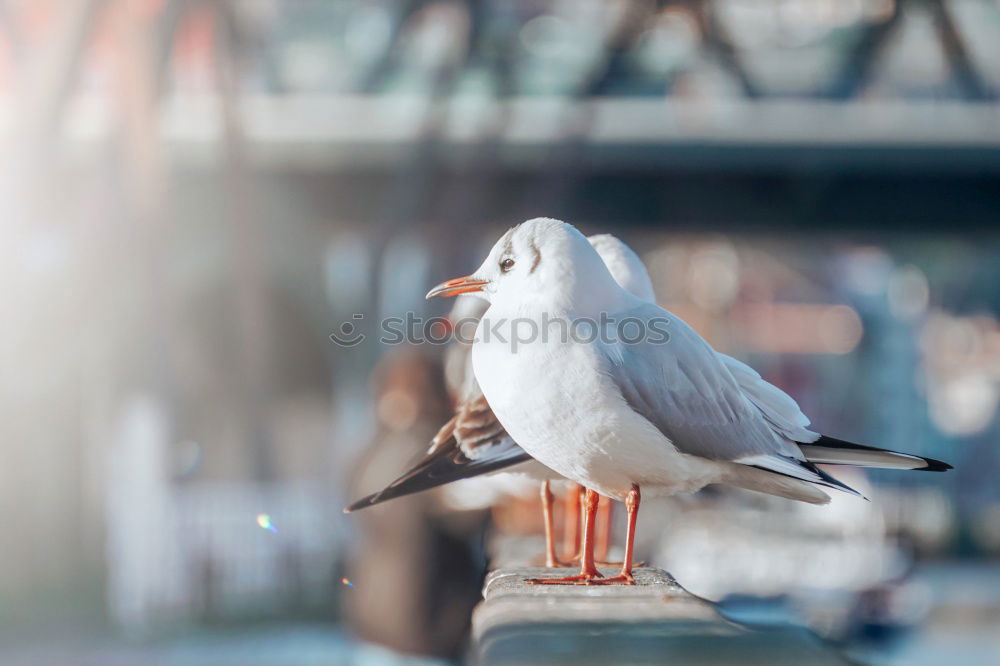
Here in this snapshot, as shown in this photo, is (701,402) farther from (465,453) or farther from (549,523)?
(549,523)

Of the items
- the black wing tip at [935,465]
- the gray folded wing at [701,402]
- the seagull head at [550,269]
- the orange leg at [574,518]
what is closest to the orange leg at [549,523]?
the orange leg at [574,518]

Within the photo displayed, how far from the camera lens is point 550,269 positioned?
173 centimetres

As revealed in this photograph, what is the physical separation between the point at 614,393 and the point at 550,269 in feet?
0.69

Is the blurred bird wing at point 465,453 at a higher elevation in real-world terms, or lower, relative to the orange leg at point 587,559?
higher

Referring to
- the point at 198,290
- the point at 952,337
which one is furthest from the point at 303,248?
the point at 952,337

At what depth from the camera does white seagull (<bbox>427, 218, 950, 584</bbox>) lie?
172 centimetres

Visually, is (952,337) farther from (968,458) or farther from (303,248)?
(303,248)

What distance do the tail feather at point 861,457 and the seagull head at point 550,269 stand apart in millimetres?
370

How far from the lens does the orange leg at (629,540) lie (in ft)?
6.15

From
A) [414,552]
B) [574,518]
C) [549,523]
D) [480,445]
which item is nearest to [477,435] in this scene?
[480,445]

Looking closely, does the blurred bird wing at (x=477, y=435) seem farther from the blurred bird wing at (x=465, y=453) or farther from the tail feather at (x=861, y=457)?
the tail feather at (x=861, y=457)

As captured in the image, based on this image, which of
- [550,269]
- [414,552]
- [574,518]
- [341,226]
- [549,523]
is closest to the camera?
[550,269]

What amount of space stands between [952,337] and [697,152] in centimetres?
1962

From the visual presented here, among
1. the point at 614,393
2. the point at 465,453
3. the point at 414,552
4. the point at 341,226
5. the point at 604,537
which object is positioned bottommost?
the point at 414,552
